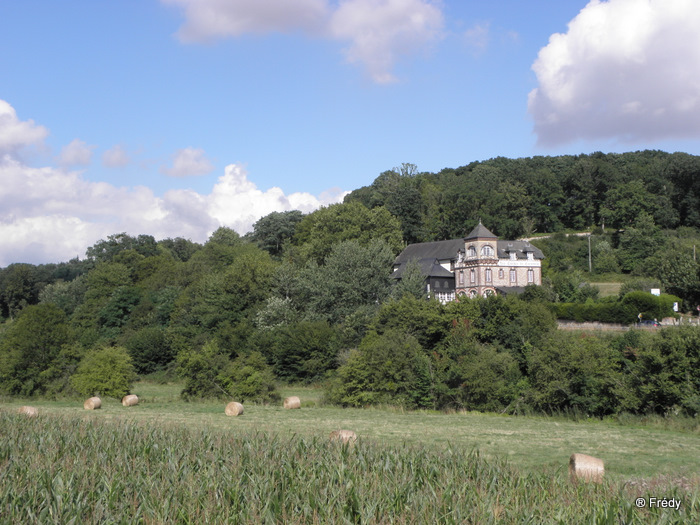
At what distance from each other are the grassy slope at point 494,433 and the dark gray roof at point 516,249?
41.2 meters

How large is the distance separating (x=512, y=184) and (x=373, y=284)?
185 feet

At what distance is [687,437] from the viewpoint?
20.8 m

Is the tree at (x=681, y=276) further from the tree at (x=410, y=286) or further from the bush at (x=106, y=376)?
the bush at (x=106, y=376)

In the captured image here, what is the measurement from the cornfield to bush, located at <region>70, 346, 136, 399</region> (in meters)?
23.3

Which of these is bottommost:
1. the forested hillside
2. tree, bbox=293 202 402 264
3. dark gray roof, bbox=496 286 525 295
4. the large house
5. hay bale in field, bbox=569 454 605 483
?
hay bale in field, bbox=569 454 605 483

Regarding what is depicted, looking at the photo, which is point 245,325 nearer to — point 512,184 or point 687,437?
point 687,437

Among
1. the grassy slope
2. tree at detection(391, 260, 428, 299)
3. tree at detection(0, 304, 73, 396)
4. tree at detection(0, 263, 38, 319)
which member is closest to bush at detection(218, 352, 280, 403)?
the grassy slope

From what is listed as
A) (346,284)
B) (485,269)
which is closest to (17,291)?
(346,284)

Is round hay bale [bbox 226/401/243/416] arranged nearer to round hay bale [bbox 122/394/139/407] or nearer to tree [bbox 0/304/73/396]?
round hay bale [bbox 122/394/139/407]

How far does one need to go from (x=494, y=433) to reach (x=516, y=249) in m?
50.5

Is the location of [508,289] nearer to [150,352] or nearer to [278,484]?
[150,352]

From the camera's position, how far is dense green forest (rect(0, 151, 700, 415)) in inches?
1273

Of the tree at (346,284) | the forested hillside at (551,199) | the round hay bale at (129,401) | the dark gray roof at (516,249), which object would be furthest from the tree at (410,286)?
the forested hillside at (551,199)

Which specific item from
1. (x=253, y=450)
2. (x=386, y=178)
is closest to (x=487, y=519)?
(x=253, y=450)
